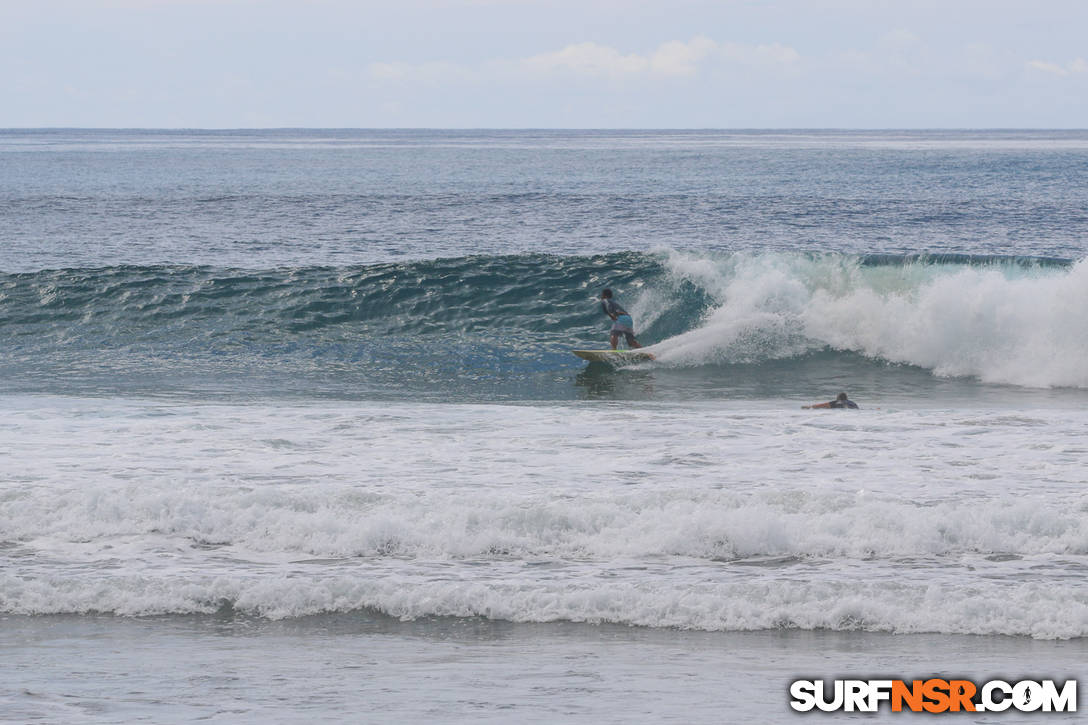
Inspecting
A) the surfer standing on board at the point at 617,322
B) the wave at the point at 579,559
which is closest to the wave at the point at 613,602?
the wave at the point at 579,559

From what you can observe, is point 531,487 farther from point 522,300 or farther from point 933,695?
point 522,300

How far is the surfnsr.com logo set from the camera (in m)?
6.36

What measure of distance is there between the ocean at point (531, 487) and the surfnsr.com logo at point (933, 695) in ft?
0.47

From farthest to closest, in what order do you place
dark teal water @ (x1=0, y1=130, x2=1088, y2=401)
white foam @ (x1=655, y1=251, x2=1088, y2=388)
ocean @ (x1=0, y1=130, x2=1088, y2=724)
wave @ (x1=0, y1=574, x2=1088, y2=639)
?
white foam @ (x1=655, y1=251, x2=1088, y2=388), dark teal water @ (x1=0, y1=130, x2=1088, y2=401), wave @ (x1=0, y1=574, x2=1088, y2=639), ocean @ (x1=0, y1=130, x2=1088, y2=724)

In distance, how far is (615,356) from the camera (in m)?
20.4

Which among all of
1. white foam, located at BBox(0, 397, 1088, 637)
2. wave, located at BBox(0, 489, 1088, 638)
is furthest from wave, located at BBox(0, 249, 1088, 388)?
wave, located at BBox(0, 489, 1088, 638)

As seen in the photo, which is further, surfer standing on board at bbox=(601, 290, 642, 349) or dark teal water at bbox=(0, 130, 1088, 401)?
surfer standing on board at bbox=(601, 290, 642, 349)

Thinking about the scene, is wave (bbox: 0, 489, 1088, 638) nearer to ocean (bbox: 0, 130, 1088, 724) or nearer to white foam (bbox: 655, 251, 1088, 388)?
ocean (bbox: 0, 130, 1088, 724)

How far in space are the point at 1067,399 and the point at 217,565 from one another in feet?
43.5

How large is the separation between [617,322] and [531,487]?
1088 cm

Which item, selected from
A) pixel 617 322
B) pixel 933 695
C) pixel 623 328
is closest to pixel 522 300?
pixel 617 322

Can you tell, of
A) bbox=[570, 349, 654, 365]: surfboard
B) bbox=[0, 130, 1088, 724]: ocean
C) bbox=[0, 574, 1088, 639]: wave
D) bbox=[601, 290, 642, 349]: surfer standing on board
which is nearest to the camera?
bbox=[0, 130, 1088, 724]: ocean

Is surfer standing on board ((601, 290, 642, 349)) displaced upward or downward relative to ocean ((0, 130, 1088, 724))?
upward

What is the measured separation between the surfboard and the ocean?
0.34 m
